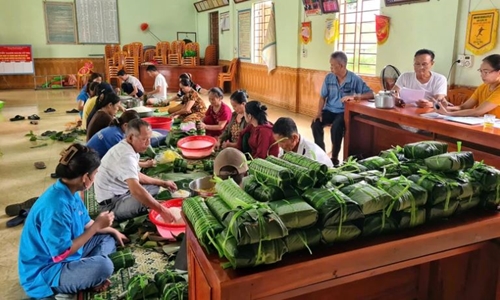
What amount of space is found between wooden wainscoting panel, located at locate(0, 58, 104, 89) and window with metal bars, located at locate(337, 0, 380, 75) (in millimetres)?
9294

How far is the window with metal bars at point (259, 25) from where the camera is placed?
975 centimetres

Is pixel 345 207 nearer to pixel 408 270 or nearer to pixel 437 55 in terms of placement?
pixel 408 270

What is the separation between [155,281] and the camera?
224 cm

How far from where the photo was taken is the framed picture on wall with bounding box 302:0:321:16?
7.41 metres

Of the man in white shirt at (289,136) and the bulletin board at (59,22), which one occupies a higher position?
the bulletin board at (59,22)

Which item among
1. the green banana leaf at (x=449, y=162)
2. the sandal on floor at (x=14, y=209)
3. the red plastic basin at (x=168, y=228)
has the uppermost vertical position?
the green banana leaf at (x=449, y=162)

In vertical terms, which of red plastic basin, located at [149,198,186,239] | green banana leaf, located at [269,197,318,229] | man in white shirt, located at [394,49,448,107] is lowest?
red plastic basin, located at [149,198,186,239]

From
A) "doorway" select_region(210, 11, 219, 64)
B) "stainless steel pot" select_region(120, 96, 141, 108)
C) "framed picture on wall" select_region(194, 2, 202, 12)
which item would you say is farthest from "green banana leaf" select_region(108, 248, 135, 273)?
"framed picture on wall" select_region(194, 2, 202, 12)

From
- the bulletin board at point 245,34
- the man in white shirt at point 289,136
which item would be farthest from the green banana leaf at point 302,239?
the bulletin board at point 245,34

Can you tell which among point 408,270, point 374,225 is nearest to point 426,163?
point 374,225

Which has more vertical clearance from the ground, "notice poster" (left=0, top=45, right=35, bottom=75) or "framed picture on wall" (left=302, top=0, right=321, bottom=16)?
"framed picture on wall" (left=302, top=0, right=321, bottom=16)

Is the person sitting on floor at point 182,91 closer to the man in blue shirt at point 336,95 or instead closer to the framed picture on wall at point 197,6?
the man in blue shirt at point 336,95

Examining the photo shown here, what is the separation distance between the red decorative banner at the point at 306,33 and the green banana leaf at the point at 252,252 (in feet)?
23.5

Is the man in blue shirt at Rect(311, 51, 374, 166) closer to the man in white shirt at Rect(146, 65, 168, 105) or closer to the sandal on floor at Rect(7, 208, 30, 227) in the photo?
the sandal on floor at Rect(7, 208, 30, 227)
